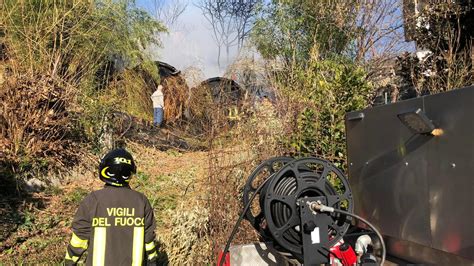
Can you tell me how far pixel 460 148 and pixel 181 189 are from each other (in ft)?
20.0

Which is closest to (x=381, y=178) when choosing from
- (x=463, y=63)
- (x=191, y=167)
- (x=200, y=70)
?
(x=191, y=167)

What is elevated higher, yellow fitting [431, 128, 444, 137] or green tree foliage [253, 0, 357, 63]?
green tree foliage [253, 0, 357, 63]

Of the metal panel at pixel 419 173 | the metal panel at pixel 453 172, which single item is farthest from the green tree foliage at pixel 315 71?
the metal panel at pixel 453 172

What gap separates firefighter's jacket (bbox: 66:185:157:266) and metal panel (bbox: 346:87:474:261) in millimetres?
1610

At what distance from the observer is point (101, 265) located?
3322mm

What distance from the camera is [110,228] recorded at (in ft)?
11.0

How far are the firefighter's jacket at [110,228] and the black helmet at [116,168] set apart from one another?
2.4 inches

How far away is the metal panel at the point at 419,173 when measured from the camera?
2.07 m

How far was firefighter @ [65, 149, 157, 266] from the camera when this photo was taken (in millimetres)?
3316

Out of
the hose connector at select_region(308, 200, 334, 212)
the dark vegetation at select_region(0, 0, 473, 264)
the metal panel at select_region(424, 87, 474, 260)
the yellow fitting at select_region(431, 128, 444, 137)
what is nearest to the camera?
the metal panel at select_region(424, 87, 474, 260)

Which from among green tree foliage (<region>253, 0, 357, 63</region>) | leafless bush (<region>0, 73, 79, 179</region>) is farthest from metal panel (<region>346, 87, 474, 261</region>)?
green tree foliage (<region>253, 0, 357, 63</region>)

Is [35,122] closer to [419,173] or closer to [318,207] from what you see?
[318,207]

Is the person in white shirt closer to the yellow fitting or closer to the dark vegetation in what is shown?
the dark vegetation

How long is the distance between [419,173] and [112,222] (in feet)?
7.04
